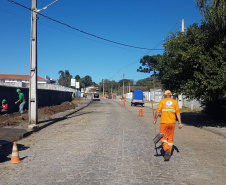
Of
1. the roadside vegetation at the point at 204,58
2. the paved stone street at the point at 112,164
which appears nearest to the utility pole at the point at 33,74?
the paved stone street at the point at 112,164

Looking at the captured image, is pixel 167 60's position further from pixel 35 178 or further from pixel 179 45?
pixel 35 178

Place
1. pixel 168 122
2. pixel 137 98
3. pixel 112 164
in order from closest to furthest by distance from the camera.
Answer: pixel 112 164 → pixel 168 122 → pixel 137 98

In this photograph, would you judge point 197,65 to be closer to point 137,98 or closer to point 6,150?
point 6,150

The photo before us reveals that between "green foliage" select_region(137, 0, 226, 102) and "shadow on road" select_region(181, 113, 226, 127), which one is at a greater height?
"green foliage" select_region(137, 0, 226, 102)

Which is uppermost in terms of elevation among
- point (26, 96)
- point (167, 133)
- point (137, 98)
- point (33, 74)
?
point (33, 74)

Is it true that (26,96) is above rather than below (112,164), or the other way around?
above

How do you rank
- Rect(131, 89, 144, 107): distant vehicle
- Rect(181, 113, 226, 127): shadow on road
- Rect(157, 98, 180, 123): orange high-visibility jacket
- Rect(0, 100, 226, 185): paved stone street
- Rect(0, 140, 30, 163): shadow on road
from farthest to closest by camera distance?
Rect(131, 89, 144, 107): distant vehicle, Rect(181, 113, 226, 127): shadow on road, Rect(157, 98, 180, 123): orange high-visibility jacket, Rect(0, 140, 30, 163): shadow on road, Rect(0, 100, 226, 185): paved stone street

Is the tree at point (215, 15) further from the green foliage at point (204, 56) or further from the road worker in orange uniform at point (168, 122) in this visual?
the road worker in orange uniform at point (168, 122)

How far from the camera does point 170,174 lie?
5.21 meters

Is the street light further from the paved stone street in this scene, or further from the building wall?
the building wall

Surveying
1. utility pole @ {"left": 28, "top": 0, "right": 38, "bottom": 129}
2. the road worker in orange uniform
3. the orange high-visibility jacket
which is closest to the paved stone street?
the road worker in orange uniform

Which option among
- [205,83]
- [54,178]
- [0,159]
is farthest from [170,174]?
[205,83]

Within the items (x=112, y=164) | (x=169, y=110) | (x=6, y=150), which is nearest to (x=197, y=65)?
(x=169, y=110)

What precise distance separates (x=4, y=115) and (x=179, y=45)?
10.9 m
